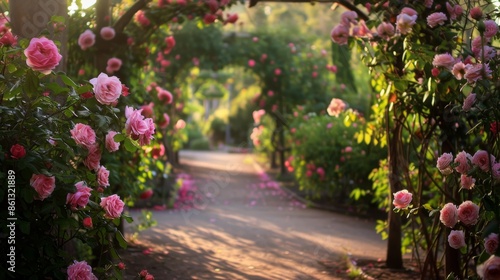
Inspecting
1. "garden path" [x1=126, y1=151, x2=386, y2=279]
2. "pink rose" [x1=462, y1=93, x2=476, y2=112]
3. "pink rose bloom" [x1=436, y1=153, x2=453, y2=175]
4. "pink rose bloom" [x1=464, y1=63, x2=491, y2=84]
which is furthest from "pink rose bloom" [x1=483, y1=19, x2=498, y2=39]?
"garden path" [x1=126, y1=151, x2=386, y2=279]

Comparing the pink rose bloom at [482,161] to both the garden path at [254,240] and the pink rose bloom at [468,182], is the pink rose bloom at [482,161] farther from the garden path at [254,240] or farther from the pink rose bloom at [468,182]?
the garden path at [254,240]

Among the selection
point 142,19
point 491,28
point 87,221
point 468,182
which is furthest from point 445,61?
point 142,19

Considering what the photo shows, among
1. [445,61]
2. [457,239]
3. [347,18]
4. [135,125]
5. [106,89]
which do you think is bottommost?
[457,239]

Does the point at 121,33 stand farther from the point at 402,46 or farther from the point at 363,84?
the point at 363,84

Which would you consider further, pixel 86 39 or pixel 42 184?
pixel 86 39

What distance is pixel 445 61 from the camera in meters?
4.11

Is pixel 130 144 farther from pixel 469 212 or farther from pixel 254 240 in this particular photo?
pixel 254 240

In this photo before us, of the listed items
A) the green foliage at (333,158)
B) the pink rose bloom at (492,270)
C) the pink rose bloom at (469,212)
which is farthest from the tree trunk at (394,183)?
the green foliage at (333,158)

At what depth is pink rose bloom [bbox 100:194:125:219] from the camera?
3504mm

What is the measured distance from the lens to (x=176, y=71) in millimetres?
17109

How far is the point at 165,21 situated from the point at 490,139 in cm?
434

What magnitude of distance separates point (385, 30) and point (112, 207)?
2607 millimetres

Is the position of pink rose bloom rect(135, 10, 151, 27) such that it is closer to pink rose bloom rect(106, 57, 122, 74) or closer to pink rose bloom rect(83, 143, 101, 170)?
pink rose bloom rect(106, 57, 122, 74)

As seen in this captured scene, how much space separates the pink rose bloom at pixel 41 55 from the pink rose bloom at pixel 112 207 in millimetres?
771
